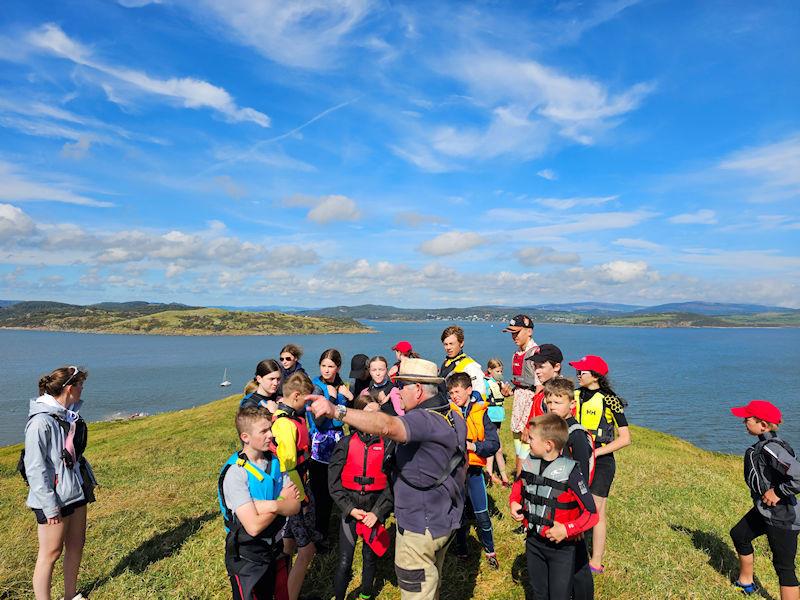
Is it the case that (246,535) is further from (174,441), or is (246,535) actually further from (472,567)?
(174,441)

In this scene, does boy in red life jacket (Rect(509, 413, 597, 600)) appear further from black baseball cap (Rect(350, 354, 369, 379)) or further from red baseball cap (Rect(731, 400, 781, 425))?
black baseball cap (Rect(350, 354, 369, 379))

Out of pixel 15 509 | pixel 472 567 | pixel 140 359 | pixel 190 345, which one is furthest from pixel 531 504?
pixel 190 345

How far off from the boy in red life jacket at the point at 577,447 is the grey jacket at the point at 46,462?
5.95 meters

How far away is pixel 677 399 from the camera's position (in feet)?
213

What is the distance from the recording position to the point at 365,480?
18.3 feet

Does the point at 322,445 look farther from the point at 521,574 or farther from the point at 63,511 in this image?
the point at 521,574

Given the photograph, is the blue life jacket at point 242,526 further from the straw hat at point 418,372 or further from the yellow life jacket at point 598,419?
the yellow life jacket at point 598,419

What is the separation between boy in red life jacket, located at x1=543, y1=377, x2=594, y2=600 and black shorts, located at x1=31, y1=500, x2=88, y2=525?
6038mm

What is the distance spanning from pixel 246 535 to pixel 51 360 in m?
158

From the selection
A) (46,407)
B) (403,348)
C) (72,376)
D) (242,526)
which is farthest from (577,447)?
(46,407)

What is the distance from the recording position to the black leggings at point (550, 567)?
4.57 meters

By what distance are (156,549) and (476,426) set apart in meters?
5.91

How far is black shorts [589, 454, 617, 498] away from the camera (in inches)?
249

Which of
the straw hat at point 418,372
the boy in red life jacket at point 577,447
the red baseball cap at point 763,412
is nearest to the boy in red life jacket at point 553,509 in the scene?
the boy in red life jacket at point 577,447
